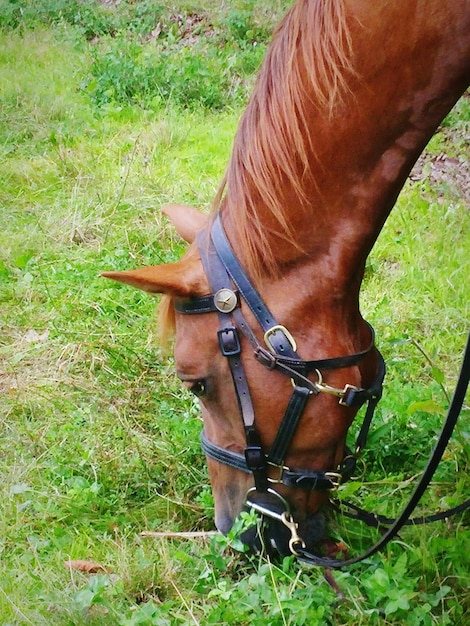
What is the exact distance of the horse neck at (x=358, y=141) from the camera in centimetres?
141

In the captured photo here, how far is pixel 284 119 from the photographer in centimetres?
153

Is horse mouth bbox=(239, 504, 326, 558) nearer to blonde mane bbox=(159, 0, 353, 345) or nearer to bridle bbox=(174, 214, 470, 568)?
bridle bbox=(174, 214, 470, 568)

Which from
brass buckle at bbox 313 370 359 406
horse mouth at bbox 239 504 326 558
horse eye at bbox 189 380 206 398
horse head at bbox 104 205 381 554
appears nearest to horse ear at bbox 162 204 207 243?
horse head at bbox 104 205 381 554

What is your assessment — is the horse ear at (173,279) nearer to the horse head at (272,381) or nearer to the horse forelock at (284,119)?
the horse head at (272,381)

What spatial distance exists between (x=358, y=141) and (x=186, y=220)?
72 centimetres

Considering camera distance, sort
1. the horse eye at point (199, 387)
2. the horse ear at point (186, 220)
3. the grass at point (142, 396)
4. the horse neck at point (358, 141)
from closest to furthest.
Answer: the horse neck at point (358, 141), the horse eye at point (199, 387), the grass at point (142, 396), the horse ear at point (186, 220)

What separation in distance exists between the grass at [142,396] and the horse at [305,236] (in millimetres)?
353

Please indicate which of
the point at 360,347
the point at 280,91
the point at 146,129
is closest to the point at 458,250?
the point at 360,347

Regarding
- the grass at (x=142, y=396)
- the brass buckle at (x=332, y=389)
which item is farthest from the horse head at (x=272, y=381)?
the grass at (x=142, y=396)

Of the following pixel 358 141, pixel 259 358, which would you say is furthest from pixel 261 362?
pixel 358 141

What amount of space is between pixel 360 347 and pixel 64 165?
150 inches

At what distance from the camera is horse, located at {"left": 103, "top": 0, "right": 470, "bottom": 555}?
1447 millimetres

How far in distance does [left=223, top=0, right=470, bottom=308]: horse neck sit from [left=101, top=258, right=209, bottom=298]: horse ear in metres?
0.12

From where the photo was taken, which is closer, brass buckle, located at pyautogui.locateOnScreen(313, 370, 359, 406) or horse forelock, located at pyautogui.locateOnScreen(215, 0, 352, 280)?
horse forelock, located at pyautogui.locateOnScreen(215, 0, 352, 280)
